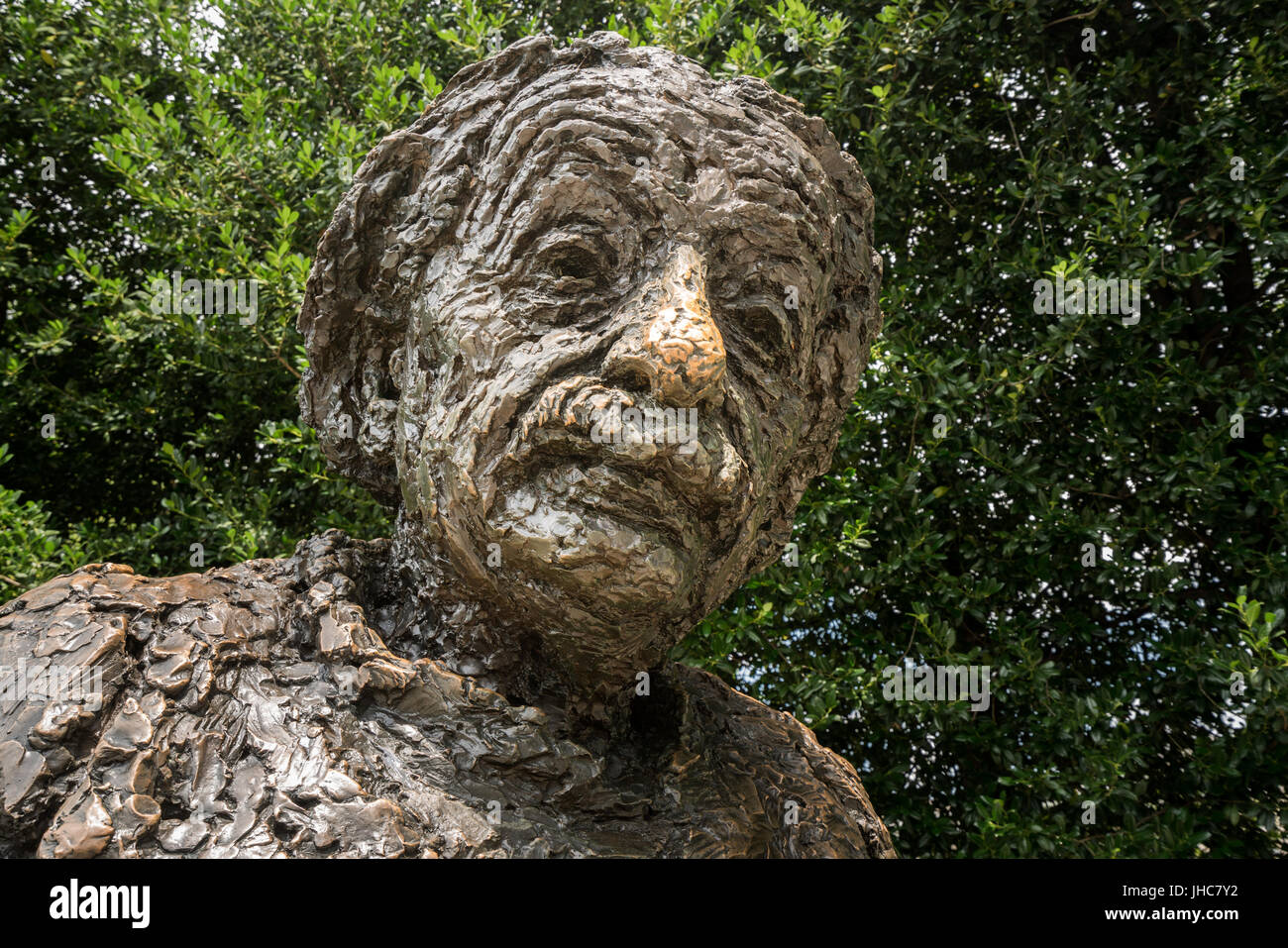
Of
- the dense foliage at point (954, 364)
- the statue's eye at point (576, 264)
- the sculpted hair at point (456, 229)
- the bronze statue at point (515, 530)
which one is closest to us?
the bronze statue at point (515, 530)

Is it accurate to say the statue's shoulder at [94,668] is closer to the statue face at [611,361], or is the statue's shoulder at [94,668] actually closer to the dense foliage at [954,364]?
the statue face at [611,361]

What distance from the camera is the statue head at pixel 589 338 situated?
2.01 meters

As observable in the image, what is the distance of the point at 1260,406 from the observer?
15.5 ft

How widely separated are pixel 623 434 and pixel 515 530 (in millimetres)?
286

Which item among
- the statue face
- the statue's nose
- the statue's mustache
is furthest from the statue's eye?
the statue's mustache

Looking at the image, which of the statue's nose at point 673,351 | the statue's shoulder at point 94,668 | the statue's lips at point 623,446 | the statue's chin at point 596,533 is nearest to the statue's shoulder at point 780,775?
the statue's chin at point 596,533

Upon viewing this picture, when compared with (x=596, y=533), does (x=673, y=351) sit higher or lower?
higher

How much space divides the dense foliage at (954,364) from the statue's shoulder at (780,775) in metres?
1.52

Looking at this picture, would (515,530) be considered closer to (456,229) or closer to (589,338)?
(589,338)

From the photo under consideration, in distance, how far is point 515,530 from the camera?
6.65 feet

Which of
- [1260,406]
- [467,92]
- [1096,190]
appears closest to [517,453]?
[467,92]

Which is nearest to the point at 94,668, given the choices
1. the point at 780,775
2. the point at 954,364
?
the point at 780,775

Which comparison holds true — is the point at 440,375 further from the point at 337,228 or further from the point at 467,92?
the point at 467,92

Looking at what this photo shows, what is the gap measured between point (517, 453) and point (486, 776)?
0.67 metres
